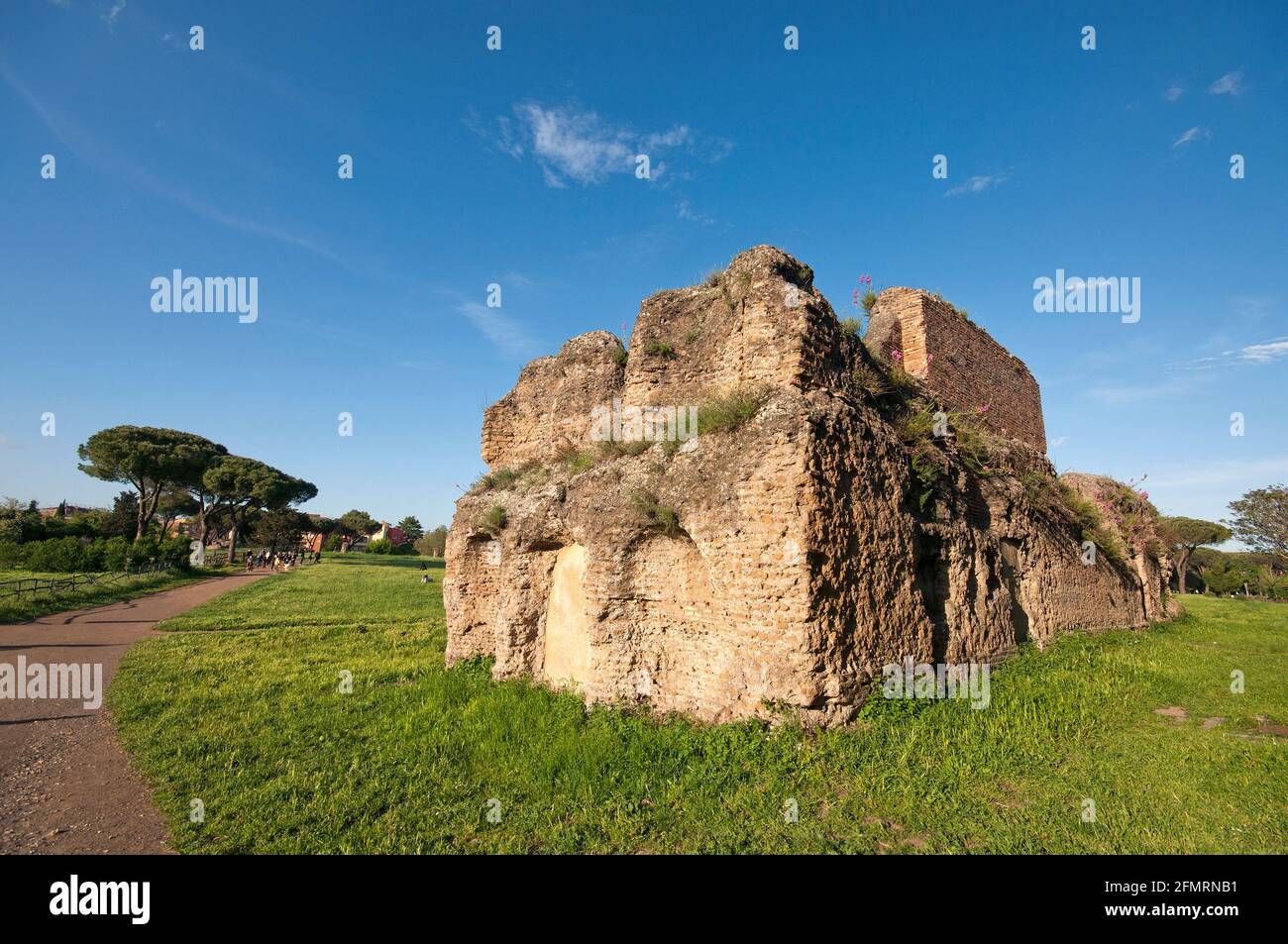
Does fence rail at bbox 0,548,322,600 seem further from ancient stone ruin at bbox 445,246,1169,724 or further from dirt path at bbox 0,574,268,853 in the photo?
ancient stone ruin at bbox 445,246,1169,724

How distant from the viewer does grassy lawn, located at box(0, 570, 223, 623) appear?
1861cm

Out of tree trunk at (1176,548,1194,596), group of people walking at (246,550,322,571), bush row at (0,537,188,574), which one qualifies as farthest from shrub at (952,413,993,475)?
group of people walking at (246,550,322,571)

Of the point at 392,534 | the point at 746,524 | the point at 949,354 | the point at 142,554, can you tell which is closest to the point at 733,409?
the point at 746,524

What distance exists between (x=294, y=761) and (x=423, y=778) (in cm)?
194

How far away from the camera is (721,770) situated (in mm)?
5895

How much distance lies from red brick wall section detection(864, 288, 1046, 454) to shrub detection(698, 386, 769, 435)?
7241 mm

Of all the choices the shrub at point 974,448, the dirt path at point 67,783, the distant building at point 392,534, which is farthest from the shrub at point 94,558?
the distant building at point 392,534

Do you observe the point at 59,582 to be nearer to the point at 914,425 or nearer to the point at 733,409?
the point at 733,409

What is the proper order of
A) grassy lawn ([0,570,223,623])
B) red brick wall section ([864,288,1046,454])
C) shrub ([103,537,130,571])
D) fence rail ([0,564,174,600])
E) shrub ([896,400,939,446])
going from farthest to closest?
shrub ([103,537,130,571]) < fence rail ([0,564,174,600]) < grassy lawn ([0,570,223,623]) < red brick wall section ([864,288,1046,454]) < shrub ([896,400,939,446])

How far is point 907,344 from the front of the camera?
13352 millimetres

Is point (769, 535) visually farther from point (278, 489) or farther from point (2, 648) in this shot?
point (278, 489)

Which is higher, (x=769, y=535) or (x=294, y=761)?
(x=769, y=535)
